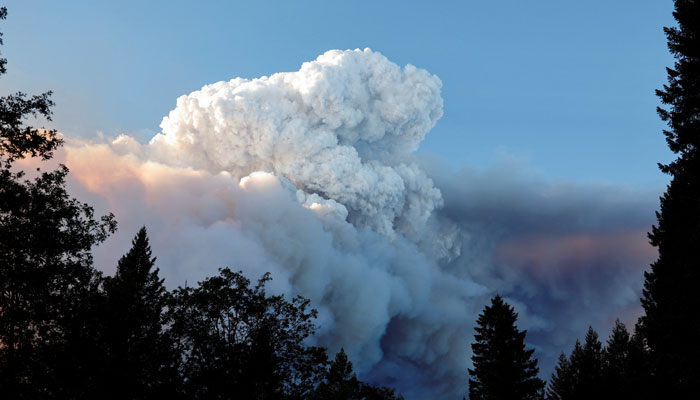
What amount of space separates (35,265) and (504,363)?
1573 inches

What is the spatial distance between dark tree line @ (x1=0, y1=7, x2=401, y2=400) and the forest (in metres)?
0.06

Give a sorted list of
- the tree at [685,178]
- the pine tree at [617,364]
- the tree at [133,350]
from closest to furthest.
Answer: the tree at [685,178] < the tree at [133,350] < the pine tree at [617,364]

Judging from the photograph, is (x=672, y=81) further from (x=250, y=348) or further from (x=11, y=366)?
(x=11, y=366)

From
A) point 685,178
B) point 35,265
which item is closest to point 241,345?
point 35,265

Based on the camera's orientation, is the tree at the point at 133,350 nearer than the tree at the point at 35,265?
No

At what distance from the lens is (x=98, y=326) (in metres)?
26.2

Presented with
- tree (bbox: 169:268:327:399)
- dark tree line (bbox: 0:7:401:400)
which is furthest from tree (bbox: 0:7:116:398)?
tree (bbox: 169:268:327:399)

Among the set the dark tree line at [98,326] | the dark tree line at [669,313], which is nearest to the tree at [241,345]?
the dark tree line at [98,326]

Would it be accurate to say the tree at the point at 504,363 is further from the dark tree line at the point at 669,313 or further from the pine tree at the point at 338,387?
the pine tree at the point at 338,387

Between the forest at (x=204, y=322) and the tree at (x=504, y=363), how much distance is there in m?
0.12

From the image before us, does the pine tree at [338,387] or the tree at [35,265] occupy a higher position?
the pine tree at [338,387]

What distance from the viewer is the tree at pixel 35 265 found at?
17859 mm

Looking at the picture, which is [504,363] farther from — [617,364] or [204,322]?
[204,322]

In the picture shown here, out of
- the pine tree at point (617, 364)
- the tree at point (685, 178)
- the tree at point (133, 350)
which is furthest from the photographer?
the pine tree at point (617, 364)
